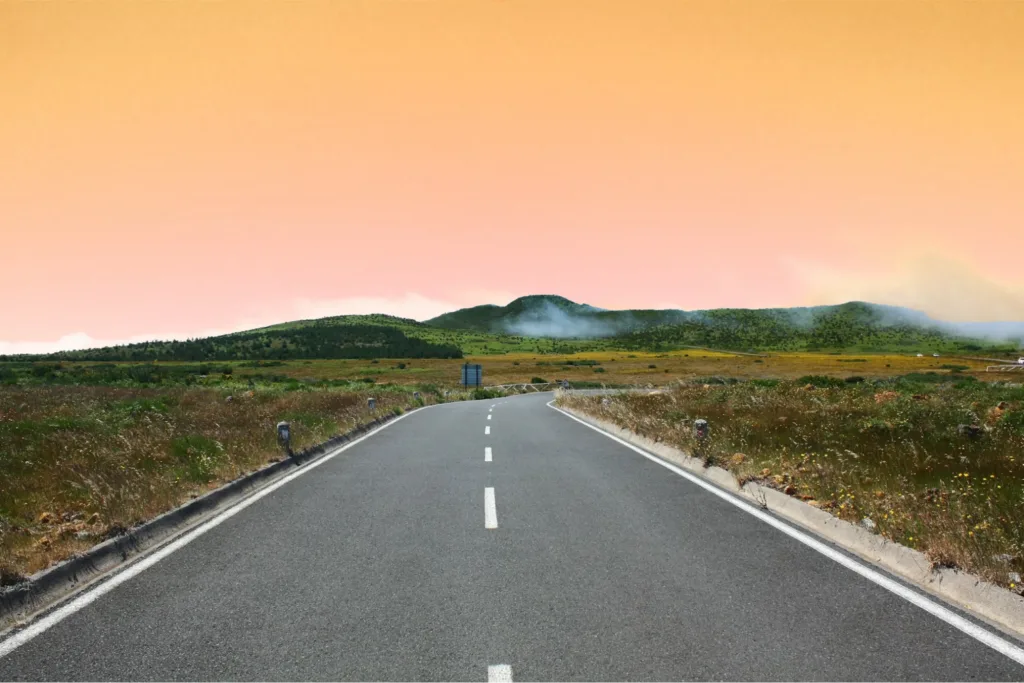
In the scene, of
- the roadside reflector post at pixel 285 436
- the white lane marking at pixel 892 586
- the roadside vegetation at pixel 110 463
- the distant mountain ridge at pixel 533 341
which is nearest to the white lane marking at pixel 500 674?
the white lane marking at pixel 892 586

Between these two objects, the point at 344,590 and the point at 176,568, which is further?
the point at 176,568

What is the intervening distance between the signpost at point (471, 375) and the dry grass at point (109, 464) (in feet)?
142

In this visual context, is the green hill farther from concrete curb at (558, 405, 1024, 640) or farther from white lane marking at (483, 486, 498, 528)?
concrete curb at (558, 405, 1024, 640)

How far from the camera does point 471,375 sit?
68625 mm

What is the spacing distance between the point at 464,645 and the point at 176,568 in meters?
3.39

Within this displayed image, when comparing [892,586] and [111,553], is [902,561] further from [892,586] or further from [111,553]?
[111,553]

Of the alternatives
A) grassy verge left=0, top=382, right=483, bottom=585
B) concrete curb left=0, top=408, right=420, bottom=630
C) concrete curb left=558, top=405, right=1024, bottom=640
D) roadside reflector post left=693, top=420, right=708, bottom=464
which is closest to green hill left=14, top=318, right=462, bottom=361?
grassy verge left=0, top=382, right=483, bottom=585

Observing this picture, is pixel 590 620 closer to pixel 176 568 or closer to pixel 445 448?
pixel 176 568

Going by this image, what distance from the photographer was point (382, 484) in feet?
36.0

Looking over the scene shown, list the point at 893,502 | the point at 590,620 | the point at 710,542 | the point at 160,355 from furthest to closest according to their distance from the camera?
1. the point at 160,355
2. the point at 893,502
3. the point at 710,542
4. the point at 590,620

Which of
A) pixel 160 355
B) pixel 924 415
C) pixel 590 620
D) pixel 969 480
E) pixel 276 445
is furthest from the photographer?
pixel 160 355

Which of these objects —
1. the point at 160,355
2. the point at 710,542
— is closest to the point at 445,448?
the point at 710,542

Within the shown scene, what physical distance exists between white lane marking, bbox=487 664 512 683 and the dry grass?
399cm

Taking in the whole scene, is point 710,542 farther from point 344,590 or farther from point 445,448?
point 445,448
